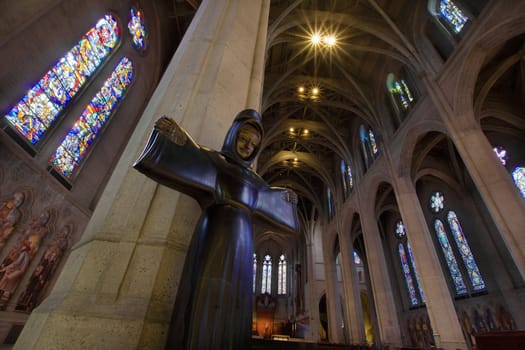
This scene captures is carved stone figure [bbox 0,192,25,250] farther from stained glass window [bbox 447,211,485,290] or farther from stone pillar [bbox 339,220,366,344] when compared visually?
stained glass window [bbox 447,211,485,290]

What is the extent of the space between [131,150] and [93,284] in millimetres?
812

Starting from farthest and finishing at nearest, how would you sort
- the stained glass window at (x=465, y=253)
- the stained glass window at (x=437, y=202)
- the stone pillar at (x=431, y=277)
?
the stained glass window at (x=437, y=202) → the stained glass window at (x=465, y=253) → the stone pillar at (x=431, y=277)

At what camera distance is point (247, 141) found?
52.9 inches

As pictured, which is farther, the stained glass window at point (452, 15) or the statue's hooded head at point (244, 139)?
the stained glass window at point (452, 15)

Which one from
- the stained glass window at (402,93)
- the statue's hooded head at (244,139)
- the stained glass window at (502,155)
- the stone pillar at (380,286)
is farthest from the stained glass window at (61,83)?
the stained glass window at (502,155)

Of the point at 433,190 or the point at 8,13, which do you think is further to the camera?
the point at 433,190

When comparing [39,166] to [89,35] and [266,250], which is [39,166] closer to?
[89,35]

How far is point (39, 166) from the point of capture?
577cm

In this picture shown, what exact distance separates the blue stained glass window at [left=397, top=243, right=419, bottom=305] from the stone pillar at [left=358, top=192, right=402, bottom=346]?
5.95 m

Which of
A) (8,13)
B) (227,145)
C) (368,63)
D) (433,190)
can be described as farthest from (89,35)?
(433,190)

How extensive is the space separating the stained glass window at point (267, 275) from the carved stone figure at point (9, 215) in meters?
20.5

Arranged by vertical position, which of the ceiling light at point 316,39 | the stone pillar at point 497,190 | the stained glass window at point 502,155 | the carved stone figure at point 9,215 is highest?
the ceiling light at point 316,39

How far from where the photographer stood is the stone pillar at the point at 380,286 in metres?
8.63

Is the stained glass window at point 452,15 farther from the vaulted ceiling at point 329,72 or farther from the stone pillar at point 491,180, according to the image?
the stone pillar at point 491,180
